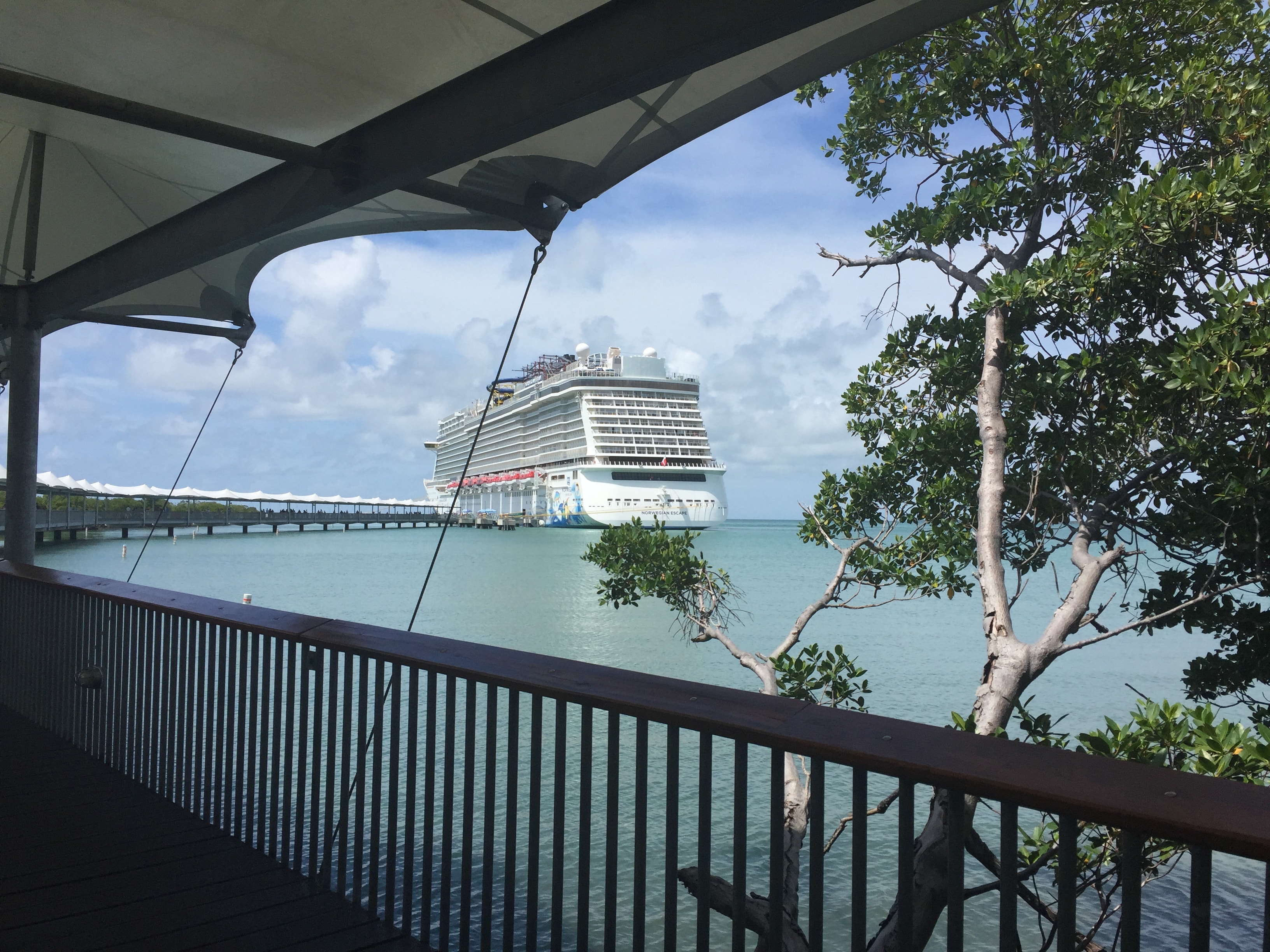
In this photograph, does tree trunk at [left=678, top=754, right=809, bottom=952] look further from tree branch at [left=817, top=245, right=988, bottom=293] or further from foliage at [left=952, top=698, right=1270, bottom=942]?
tree branch at [left=817, top=245, right=988, bottom=293]

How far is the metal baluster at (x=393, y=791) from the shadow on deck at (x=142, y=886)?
52 millimetres

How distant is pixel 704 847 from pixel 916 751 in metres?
0.46

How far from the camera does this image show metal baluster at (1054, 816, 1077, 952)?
0.97 metres

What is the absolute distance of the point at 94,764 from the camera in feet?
10.2

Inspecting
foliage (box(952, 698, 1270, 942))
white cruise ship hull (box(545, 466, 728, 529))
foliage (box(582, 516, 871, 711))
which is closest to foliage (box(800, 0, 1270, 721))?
foliage (box(582, 516, 871, 711))

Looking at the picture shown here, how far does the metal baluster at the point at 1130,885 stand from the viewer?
90cm

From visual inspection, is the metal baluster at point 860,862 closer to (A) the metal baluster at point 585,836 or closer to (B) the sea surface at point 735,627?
(A) the metal baluster at point 585,836

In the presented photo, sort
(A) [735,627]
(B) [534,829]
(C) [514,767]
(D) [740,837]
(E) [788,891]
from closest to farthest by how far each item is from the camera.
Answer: (D) [740,837] < (C) [514,767] < (B) [534,829] < (E) [788,891] < (A) [735,627]

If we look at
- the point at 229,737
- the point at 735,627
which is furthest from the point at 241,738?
the point at 735,627

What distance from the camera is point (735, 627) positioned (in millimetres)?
18281

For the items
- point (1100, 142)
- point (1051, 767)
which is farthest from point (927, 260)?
point (1051, 767)

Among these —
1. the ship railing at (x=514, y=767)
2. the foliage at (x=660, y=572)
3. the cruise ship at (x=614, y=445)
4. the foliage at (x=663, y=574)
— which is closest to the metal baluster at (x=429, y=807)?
the ship railing at (x=514, y=767)

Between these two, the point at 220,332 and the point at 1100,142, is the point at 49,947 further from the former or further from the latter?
the point at 1100,142

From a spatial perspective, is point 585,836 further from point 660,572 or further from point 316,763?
point 660,572
